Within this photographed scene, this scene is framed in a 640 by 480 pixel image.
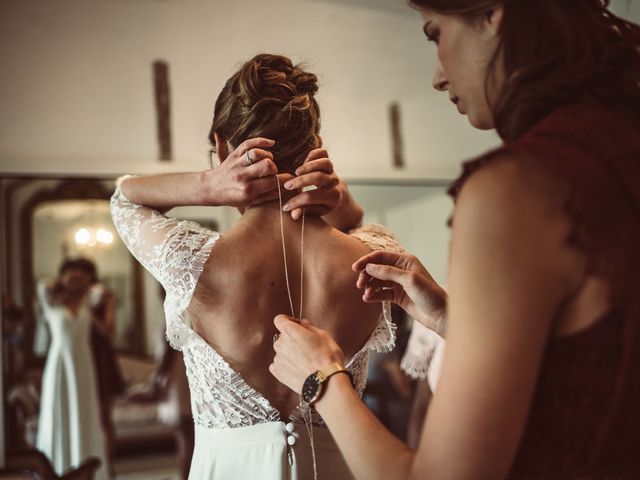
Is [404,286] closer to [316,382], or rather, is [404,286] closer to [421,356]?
[316,382]

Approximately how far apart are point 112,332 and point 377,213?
1501mm

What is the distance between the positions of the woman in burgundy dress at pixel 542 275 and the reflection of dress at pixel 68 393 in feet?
8.42

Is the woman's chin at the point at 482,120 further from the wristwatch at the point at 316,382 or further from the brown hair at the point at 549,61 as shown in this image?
the wristwatch at the point at 316,382

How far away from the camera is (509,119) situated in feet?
2.15

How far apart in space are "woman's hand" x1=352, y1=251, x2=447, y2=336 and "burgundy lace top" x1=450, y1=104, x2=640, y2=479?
1.03 ft

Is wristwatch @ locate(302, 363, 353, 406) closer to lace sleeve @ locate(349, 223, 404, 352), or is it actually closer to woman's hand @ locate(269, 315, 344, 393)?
woman's hand @ locate(269, 315, 344, 393)

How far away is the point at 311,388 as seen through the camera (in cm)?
74

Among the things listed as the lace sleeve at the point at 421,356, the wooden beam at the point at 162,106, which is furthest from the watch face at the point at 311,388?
the wooden beam at the point at 162,106

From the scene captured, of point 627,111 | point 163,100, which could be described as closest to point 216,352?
point 627,111

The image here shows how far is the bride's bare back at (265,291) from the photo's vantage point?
1.07 m

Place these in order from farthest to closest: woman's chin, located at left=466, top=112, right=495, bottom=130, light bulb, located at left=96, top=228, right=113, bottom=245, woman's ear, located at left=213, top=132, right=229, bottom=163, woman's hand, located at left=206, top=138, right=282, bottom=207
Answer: light bulb, located at left=96, top=228, right=113, bottom=245 → woman's ear, located at left=213, top=132, right=229, bottom=163 → woman's hand, located at left=206, top=138, right=282, bottom=207 → woman's chin, located at left=466, top=112, right=495, bottom=130

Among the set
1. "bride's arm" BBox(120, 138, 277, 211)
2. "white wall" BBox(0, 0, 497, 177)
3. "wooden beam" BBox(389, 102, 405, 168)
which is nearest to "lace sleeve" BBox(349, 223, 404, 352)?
"bride's arm" BBox(120, 138, 277, 211)

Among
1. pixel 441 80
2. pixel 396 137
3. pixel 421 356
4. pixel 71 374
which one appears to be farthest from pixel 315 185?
pixel 396 137

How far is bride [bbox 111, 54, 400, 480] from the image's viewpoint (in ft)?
3.49
